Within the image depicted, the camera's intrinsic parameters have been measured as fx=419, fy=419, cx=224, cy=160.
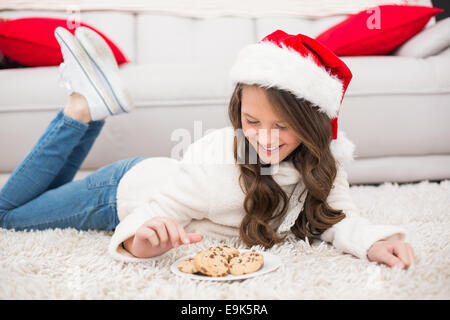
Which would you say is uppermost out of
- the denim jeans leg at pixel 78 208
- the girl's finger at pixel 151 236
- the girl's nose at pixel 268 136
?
the girl's nose at pixel 268 136

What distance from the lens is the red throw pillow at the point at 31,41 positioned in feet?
4.80

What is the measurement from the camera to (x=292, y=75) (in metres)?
0.79

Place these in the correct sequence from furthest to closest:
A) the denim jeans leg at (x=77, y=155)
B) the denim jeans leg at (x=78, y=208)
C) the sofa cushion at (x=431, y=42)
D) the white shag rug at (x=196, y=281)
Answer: the sofa cushion at (x=431, y=42) < the denim jeans leg at (x=77, y=155) < the denim jeans leg at (x=78, y=208) < the white shag rug at (x=196, y=281)

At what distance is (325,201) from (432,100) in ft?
2.70

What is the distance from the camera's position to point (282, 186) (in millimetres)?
915

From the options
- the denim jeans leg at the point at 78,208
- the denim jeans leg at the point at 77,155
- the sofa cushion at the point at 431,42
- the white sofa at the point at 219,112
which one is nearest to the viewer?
the denim jeans leg at the point at 78,208

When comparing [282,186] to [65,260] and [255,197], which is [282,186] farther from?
[65,260]

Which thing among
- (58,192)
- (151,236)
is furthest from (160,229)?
(58,192)

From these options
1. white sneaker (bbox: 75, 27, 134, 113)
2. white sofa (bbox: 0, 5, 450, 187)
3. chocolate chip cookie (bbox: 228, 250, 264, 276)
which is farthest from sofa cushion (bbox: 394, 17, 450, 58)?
chocolate chip cookie (bbox: 228, 250, 264, 276)

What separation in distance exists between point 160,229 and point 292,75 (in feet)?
1.23

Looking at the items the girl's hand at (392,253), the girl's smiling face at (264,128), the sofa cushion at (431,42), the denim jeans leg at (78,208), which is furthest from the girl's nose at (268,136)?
the sofa cushion at (431,42)

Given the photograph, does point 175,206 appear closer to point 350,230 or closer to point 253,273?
point 253,273

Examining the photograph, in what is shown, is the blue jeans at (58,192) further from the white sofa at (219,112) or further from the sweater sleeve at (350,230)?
the sweater sleeve at (350,230)

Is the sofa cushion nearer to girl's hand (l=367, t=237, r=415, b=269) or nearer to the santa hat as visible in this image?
the santa hat
